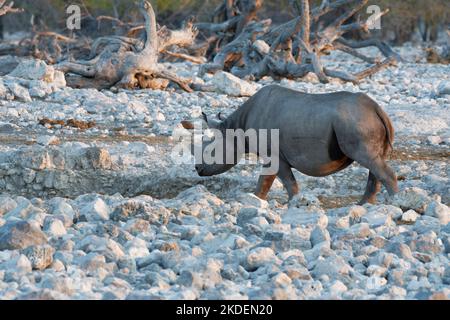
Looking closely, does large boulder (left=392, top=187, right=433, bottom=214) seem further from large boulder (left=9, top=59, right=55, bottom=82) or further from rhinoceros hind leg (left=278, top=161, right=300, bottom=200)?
large boulder (left=9, top=59, right=55, bottom=82)

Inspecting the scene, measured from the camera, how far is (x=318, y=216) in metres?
8.00

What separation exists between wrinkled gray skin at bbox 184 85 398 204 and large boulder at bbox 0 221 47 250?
3.05 metres

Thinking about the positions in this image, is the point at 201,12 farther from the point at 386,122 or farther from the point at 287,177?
the point at 386,122

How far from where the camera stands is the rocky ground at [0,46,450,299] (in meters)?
6.12

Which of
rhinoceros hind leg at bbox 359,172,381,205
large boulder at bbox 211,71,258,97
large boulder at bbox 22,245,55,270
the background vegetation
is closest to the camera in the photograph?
large boulder at bbox 22,245,55,270

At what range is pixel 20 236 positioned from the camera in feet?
22.6

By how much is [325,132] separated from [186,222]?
1.80 m

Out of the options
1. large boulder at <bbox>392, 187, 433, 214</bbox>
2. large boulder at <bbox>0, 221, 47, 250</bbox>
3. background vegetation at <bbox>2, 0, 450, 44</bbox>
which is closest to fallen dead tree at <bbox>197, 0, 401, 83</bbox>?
background vegetation at <bbox>2, 0, 450, 44</bbox>

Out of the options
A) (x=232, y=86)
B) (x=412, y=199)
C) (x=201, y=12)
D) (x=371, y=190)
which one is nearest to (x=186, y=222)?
(x=412, y=199)

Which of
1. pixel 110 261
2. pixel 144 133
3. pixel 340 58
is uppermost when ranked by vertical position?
pixel 110 261

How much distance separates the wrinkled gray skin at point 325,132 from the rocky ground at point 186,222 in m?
0.29

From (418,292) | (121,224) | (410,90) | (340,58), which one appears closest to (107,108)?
(410,90)
